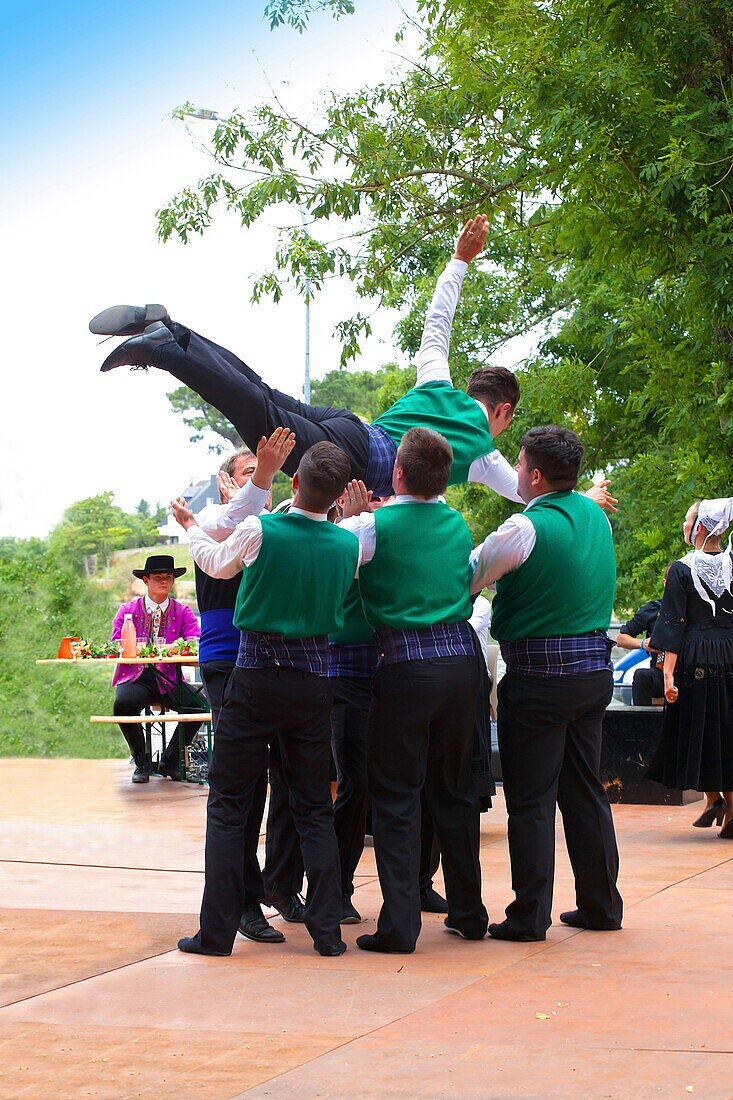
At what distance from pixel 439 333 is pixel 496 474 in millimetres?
619

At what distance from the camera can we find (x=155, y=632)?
11.1 meters

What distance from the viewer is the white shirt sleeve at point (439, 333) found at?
5.53 m

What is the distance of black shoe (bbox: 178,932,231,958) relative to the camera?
4992mm

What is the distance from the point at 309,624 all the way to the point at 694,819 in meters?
4.72

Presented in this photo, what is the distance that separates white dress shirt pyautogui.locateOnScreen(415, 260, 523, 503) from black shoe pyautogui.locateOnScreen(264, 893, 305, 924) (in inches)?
74.2

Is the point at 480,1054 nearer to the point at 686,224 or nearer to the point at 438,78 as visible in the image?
the point at 686,224

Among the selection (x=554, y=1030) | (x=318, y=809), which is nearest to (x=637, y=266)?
(x=318, y=809)

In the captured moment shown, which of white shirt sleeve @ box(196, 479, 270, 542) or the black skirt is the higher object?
white shirt sleeve @ box(196, 479, 270, 542)

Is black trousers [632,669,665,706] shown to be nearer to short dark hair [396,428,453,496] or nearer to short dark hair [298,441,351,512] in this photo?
short dark hair [396,428,453,496]

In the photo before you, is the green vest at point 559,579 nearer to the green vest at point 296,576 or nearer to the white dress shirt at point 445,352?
the white dress shirt at point 445,352

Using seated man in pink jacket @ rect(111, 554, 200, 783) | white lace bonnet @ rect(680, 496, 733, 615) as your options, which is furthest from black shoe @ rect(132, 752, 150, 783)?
white lace bonnet @ rect(680, 496, 733, 615)

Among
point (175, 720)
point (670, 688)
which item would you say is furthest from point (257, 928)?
point (175, 720)

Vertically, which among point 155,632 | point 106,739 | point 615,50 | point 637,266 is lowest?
point 106,739

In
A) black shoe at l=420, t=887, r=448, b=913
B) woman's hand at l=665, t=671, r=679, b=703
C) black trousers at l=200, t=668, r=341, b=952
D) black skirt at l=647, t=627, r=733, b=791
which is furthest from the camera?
woman's hand at l=665, t=671, r=679, b=703
